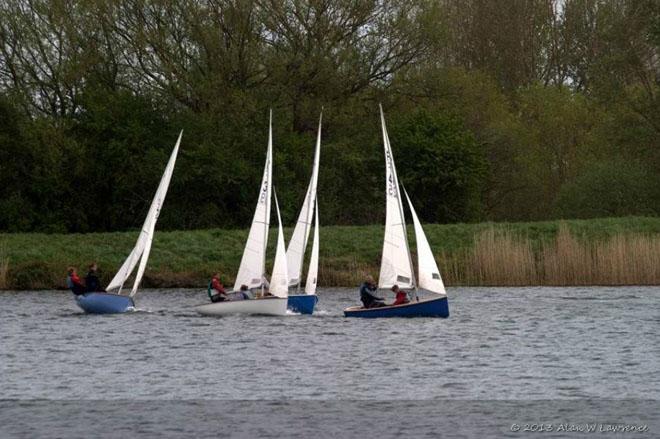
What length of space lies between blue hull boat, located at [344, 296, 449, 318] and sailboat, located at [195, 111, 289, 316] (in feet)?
8.78

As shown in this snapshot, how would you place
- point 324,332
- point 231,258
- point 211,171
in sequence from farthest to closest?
point 211,171
point 231,258
point 324,332

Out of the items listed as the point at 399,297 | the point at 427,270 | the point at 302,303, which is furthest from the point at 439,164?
the point at 427,270

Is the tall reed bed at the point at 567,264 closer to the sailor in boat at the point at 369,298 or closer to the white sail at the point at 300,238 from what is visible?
the white sail at the point at 300,238

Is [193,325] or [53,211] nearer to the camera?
[193,325]

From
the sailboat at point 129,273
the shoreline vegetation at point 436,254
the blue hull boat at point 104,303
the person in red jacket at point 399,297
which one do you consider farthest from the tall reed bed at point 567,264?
the blue hull boat at point 104,303

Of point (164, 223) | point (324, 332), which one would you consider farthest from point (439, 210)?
point (324, 332)

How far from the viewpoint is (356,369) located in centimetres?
2705

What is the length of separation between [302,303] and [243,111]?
22.2m

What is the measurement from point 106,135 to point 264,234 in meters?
23.7

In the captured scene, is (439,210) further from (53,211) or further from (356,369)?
(356,369)

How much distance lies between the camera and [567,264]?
4700 cm

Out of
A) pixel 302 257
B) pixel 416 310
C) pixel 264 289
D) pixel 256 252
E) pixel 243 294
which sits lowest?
pixel 416 310

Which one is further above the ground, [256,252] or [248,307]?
[256,252]

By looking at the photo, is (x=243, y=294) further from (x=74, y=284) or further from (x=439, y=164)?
(x=439, y=164)
